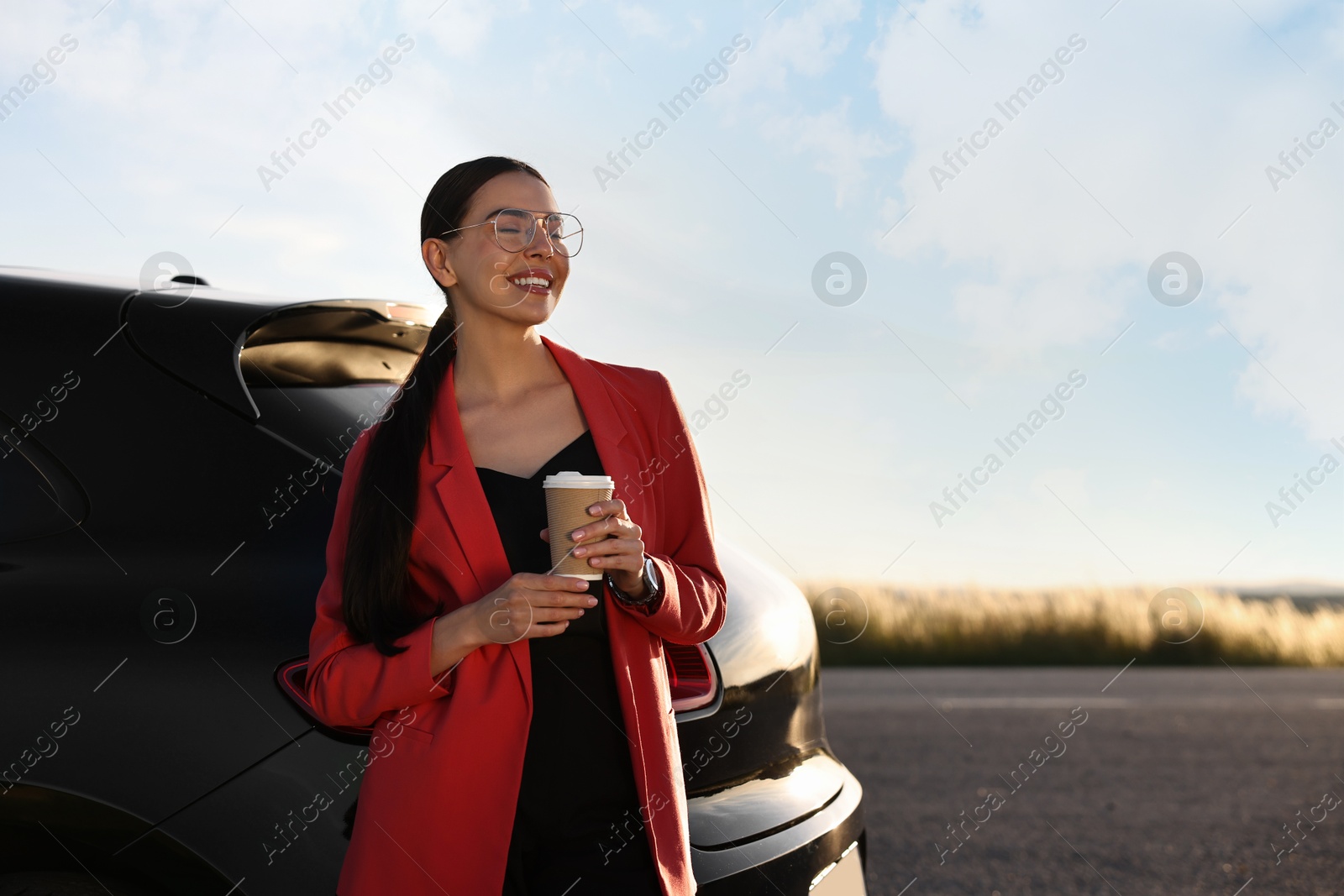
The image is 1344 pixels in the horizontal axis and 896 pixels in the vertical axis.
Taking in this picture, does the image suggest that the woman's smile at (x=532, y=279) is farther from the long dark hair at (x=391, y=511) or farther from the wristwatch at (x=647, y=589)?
the wristwatch at (x=647, y=589)

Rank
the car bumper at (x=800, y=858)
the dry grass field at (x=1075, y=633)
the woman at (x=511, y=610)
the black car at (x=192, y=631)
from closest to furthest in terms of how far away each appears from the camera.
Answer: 1. the woman at (x=511, y=610)
2. the black car at (x=192, y=631)
3. the car bumper at (x=800, y=858)
4. the dry grass field at (x=1075, y=633)

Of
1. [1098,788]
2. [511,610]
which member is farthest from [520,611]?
[1098,788]

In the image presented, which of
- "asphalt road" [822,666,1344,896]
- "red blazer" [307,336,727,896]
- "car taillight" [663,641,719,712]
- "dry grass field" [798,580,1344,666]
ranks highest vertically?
"red blazer" [307,336,727,896]

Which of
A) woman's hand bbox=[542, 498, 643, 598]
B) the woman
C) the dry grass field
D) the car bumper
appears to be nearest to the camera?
woman's hand bbox=[542, 498, 643, 598]

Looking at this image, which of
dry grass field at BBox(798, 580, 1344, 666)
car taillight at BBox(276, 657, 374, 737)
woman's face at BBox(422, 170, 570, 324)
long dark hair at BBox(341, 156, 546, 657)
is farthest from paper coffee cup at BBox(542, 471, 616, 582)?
dry grass field at BBox(798, 580, 1344, 666)

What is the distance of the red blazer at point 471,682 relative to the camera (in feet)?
5.77

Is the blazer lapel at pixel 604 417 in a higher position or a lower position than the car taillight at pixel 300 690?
higher

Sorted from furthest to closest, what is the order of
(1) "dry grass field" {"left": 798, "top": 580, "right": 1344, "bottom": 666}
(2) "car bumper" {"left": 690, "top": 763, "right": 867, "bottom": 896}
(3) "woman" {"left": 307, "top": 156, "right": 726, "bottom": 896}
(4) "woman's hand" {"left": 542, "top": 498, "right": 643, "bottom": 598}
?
(1) "dry grass field" {"left": 798, "top": 580, "right": 1344, "bottom": 666} < (2) "car bumper" {"left": 690, "top": 763, "right": 867, "bottom": 896} < (3) "woman" {"left": 307, "top": 156, "right": 726, "bottom": 896} < (4) "woman's hand" {"left": 542, "top": 498, "right": 643, "bottom": 598}

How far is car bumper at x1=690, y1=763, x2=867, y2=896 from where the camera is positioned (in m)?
2.13

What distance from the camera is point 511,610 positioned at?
1.67m

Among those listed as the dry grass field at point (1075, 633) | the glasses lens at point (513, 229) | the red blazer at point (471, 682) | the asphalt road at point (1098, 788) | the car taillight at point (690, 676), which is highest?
Result: the glasses lens at point (513, 229)

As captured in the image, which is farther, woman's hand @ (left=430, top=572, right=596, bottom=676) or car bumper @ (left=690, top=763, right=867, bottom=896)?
car bumper @ (left=690, top=763, right=867, bottom=896)

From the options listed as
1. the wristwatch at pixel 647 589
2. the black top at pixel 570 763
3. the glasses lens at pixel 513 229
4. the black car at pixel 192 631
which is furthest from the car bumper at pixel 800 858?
the glasses lens at pixel 513 229

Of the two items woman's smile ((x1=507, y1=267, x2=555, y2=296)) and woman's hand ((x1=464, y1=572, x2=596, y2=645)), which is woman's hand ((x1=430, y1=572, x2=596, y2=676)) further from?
woman's smile ((x1=507, y1=267, x2=555, y2=296))
